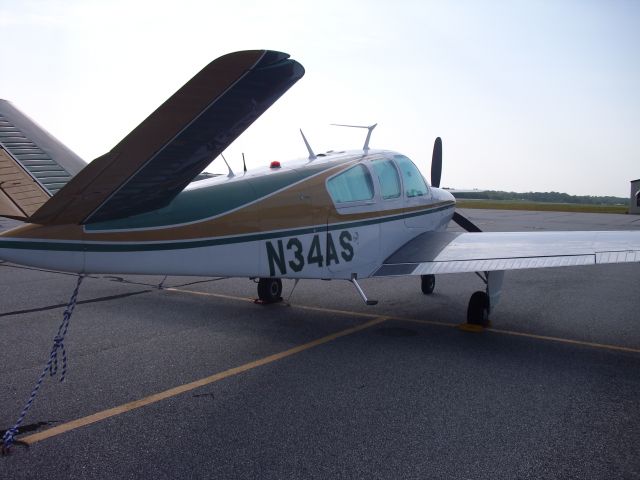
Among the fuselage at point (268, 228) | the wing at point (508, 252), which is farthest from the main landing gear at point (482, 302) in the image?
the fuselage at point (268, 228)

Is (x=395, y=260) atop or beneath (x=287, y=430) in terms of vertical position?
atop

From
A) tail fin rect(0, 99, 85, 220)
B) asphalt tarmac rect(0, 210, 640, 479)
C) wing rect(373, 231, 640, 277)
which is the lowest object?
asphalt tarmac rect(0, 210, 640, 479)

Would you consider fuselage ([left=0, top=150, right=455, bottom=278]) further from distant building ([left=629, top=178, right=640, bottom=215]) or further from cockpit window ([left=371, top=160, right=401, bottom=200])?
distant building ([left=629, top=178, right=640, bottom=215])

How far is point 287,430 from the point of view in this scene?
4441 millimetres

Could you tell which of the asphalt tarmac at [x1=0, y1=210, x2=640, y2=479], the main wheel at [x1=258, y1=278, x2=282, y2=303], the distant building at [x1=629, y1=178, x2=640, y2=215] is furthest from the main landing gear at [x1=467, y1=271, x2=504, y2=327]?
the distant building at [x1=629, y1=178, x2=640, y2=215]

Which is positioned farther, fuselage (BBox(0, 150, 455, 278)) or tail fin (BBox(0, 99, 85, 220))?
tail fin (BBox(0, 99, 85, 220))

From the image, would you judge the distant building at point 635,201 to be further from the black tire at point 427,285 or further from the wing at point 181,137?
the wing at point 181,137

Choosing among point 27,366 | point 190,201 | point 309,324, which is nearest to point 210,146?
point 190,201

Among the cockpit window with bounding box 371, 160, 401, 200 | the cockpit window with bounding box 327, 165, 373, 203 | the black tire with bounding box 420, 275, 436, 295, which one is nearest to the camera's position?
the cockpit window with bounding box 327, 165, 373, 203

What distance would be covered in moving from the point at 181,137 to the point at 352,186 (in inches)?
145

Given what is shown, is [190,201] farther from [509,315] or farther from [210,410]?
[509,315]

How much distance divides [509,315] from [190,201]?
5567 mm

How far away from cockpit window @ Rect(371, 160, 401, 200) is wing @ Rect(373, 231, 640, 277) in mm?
861

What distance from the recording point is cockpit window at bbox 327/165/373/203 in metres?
7.47
